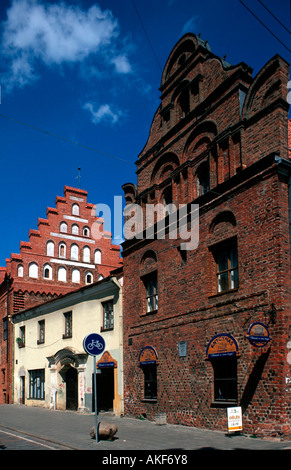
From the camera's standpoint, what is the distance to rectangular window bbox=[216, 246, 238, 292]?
15.0 meters

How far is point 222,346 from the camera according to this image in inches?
576

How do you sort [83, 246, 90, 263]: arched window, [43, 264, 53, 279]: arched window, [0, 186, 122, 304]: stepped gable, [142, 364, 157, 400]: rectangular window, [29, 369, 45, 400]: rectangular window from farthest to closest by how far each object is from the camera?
[83, 246, 90, 263]: arched window, [43, 264, 53, 279]: arched window, [0, 186, 122, 304]: stepped gable, [29, 369, 45, 400]: rectangular window, [142, 364, 157, 400]: rectangular window

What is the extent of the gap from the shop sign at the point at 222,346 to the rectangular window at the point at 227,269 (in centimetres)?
150

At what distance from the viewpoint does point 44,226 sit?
3600cm

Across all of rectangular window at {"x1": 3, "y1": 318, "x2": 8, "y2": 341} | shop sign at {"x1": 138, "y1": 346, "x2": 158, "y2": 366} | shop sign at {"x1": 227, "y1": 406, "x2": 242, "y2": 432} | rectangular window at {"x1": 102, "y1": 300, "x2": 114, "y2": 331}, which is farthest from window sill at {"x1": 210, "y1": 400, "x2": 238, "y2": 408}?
rectangular window at {"x1": 3, "y1": 318, "x2": 8, "y2": 341}

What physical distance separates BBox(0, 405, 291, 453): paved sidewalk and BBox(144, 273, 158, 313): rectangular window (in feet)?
14.5

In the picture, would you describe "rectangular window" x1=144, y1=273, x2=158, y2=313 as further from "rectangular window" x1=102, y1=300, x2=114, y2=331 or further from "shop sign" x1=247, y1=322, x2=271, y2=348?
"shop sign" x1=247, y1=322, x2=271, y2=348

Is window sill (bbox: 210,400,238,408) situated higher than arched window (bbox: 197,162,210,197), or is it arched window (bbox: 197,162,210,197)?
arched window (bbox: 197,162,210,197)

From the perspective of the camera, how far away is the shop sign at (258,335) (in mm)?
12398

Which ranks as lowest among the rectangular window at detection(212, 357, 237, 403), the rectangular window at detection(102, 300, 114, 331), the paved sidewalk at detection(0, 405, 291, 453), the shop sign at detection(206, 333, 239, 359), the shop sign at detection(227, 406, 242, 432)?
the paved sidewalk at detection(0, 405, 291, 453)

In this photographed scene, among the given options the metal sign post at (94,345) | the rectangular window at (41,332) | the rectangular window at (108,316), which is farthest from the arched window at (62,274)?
the metal sign post at (94,345)

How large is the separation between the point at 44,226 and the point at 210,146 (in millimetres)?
21849
